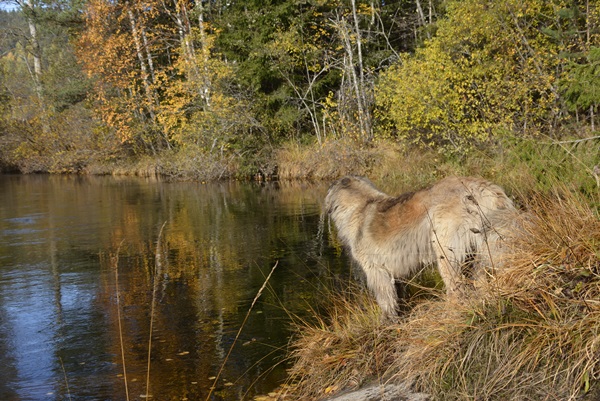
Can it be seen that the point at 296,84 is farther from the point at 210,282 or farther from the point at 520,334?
the point at 520,334

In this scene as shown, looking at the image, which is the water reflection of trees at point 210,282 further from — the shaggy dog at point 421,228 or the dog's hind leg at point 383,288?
the shaggy dog at point 421,228

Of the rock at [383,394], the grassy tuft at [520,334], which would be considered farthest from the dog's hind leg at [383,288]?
the rock at [383,394]

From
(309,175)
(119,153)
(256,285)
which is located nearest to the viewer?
(256,285)

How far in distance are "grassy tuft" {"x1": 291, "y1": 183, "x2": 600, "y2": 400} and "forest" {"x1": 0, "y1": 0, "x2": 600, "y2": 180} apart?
2.43 metres

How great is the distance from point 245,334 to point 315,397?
2.36 m

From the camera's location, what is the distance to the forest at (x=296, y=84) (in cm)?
1764

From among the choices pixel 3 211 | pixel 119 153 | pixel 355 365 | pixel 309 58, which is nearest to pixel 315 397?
pixel 355 365

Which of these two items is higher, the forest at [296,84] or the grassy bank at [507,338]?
the forest at [296,84]

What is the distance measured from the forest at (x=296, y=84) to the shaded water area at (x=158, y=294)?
3861 mm

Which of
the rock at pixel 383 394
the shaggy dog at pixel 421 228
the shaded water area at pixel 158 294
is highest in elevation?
the shaggy dog at pixel 421 228

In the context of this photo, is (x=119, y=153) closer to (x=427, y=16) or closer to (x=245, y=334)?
(x=427, y=16)

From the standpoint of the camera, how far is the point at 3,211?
20.2m

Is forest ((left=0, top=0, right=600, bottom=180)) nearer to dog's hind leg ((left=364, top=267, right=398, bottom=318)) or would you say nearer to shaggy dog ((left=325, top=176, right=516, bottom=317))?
shaggy dog ((left=325, top=176, right=516, bottom=317))

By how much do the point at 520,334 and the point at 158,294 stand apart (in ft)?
20.0
